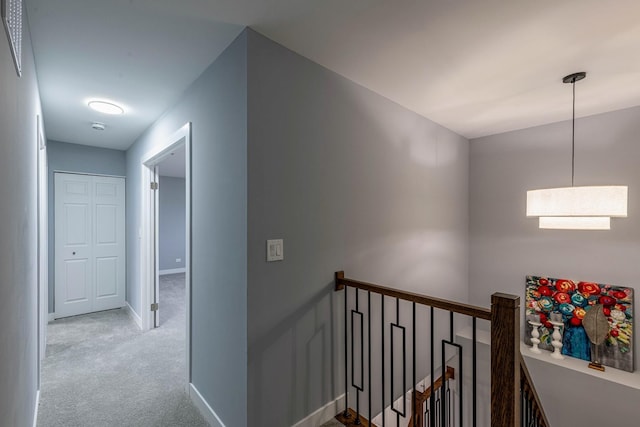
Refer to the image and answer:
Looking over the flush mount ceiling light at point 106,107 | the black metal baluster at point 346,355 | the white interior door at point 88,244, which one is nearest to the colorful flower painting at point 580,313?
the black metal baluster at point 346,355

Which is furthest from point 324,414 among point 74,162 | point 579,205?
point 74,162

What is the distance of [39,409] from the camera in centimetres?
206

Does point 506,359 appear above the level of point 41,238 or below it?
below

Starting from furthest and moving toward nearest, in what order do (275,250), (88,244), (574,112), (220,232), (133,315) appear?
(88,244), (133,315), (574,112), (220,232), (275,250)

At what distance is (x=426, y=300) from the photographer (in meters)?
1.54

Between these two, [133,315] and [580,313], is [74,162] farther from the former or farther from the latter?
[580,313]

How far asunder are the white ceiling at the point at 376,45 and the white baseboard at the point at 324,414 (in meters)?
Answer: 2.32

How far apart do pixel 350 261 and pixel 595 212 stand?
1649 millimetres

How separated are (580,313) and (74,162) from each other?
6.35 meters

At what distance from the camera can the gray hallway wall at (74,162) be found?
12.6 feet

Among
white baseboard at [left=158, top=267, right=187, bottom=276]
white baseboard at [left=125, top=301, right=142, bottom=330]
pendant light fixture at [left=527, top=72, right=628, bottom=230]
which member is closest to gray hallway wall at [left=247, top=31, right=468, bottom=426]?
pendant light fixture at [left=527, top=72, right=628, bottom=230]

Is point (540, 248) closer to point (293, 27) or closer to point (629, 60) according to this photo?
point (629, 60)

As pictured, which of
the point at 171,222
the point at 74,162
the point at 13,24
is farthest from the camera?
the point at 171,222

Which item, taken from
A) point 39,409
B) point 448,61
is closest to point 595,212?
point 448,61
